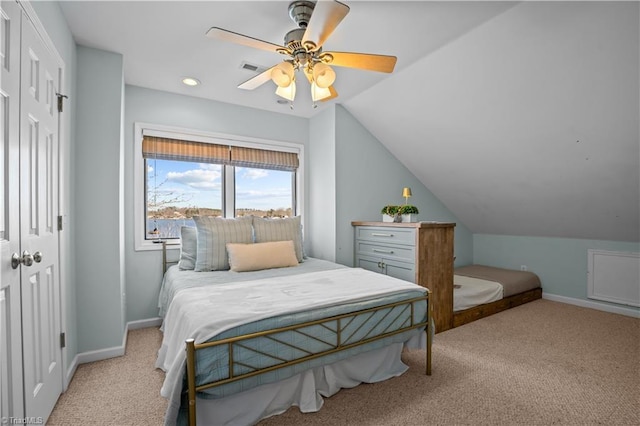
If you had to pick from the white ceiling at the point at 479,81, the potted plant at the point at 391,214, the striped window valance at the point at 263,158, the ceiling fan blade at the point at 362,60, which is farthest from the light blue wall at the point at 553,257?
the ceiling fan blade at the point at 362,60

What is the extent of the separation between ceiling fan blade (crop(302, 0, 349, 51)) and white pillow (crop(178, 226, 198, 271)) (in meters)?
2.08

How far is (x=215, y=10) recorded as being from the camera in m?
2.00

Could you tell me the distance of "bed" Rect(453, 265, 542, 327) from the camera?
3261 millimetres

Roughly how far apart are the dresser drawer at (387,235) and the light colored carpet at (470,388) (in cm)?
94

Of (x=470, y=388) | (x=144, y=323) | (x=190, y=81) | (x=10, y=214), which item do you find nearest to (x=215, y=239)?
(x=144, y=323)

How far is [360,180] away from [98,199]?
2.68 meters

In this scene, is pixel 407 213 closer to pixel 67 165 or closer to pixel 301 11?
pixel 301 11

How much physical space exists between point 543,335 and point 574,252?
1.61 metres

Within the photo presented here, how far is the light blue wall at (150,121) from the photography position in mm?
3107

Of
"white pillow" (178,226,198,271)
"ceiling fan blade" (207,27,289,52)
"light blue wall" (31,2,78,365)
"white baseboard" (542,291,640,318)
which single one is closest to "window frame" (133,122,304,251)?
"white pillow" (178,226,198,271)

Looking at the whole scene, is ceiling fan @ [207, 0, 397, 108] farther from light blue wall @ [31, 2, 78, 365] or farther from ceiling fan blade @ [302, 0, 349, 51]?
light blue wall @ [31, 2, 78, 365]

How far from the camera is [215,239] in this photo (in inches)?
115

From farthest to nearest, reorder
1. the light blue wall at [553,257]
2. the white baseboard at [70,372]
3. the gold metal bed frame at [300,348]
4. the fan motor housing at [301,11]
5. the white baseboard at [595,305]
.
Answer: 1. the light blue wall at [553,257]
2. the white baseboard at [595,305]
3. the white baseboard at [70,372]
4. the fan motor housing at [301,11]
5. the gold metal bed frame at [300,348]

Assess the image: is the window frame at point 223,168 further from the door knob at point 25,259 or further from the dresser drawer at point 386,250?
the door knob at point 25,259
